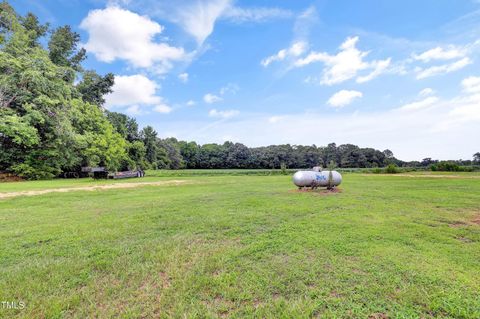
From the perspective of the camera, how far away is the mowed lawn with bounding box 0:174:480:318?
264cm

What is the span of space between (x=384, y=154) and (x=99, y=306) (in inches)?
2920

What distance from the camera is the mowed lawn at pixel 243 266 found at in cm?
264

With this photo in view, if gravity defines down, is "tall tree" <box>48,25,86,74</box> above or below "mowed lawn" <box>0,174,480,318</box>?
above

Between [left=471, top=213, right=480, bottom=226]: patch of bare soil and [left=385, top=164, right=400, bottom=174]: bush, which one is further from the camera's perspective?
[left=385, top=164, right=400, bottom=174]: bush

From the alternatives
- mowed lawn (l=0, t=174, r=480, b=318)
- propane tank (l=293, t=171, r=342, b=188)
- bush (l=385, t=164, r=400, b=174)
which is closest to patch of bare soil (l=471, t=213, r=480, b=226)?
mowed lawn (l=0, t=174, r=480, b=318)

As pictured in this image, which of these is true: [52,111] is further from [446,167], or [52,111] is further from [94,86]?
[446,167]

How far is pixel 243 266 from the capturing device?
142 inches

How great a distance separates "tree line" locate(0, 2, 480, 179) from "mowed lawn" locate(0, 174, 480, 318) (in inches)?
627

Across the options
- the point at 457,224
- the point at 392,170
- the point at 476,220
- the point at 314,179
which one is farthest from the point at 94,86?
the point at 392,170

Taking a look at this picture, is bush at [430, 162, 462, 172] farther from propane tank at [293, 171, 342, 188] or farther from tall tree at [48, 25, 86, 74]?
tall tree at [48, 25, 86, 74]

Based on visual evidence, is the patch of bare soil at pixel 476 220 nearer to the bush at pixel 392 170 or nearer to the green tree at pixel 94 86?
→ the bush at pixel 392 170

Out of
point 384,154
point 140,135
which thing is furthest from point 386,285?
point 384,154

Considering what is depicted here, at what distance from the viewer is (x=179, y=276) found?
330 centimetres

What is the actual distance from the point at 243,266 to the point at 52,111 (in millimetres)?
23848
